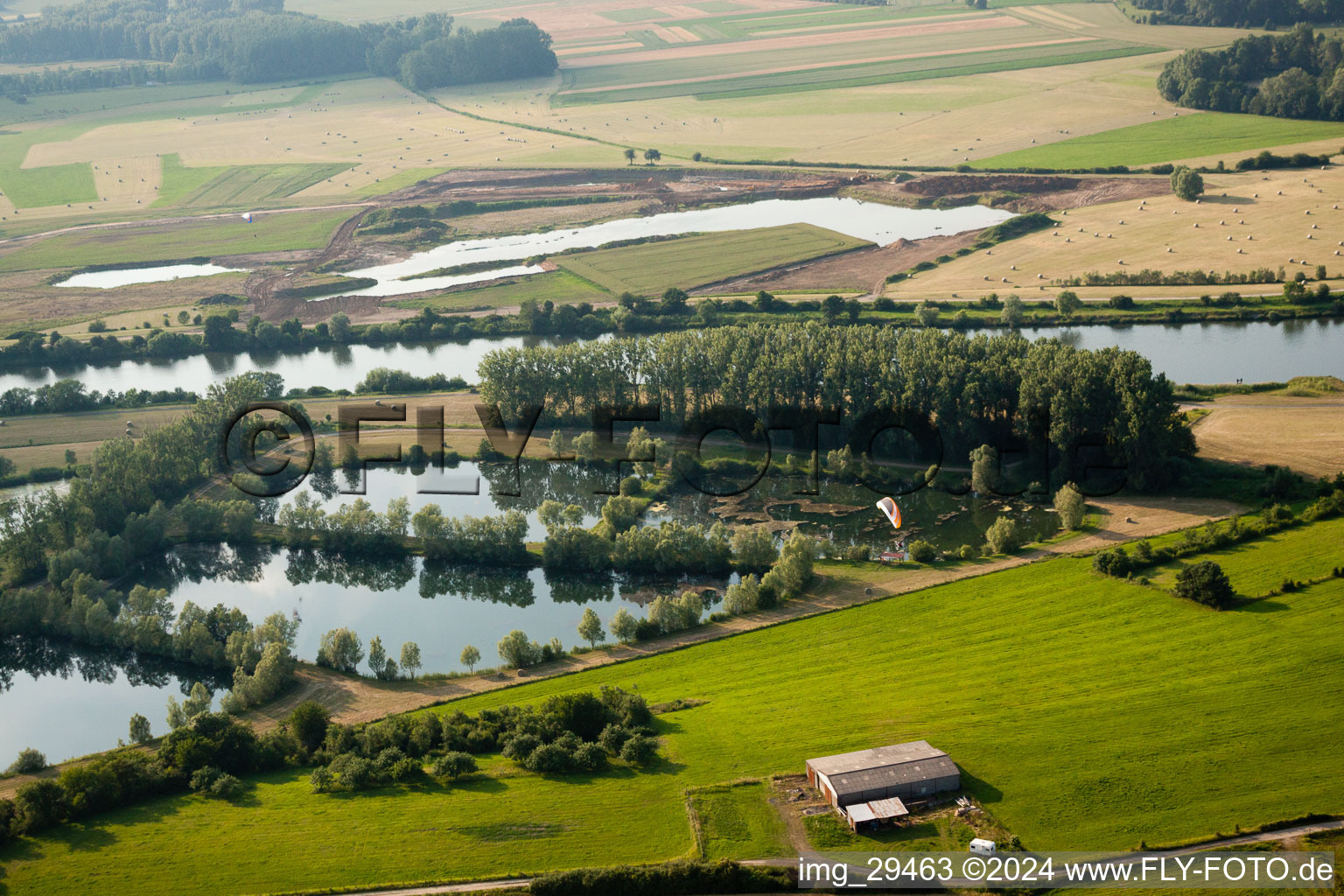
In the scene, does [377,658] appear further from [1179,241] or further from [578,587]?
[1179,241]

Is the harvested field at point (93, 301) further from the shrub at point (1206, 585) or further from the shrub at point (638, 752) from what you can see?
the shrub at point (1206, 585)

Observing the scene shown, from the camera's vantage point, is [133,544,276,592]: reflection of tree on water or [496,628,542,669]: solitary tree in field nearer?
[496,628,542,669]: solitary tree in field

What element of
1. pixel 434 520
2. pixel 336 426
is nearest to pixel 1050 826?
pixel 434 520

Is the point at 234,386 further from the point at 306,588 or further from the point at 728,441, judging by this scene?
the point at 728,441

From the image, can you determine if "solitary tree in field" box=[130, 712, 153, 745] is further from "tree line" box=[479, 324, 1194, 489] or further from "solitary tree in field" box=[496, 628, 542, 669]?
"tree line" box=[479, 324, 1194, 489]

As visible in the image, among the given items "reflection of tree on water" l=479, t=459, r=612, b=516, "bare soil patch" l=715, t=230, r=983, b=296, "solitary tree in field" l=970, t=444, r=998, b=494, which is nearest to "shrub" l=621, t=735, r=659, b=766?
"reflection of tree on water" l=479, t=459, r=612, b=516

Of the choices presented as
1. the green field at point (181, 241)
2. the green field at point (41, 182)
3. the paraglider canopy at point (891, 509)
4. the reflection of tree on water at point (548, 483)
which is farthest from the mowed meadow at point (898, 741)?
the green field at point (41, 182)

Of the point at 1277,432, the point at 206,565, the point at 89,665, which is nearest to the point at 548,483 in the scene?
the point at 206,565
